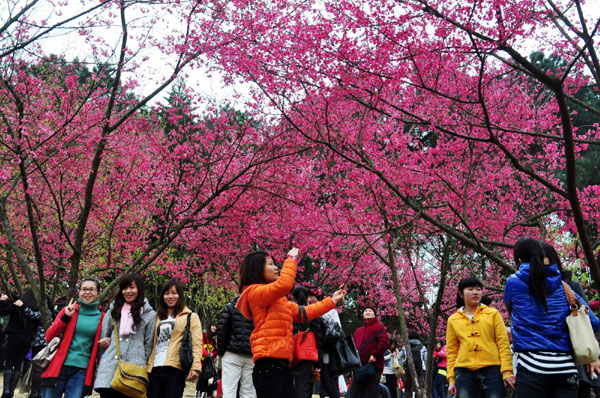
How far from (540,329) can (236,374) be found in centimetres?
332

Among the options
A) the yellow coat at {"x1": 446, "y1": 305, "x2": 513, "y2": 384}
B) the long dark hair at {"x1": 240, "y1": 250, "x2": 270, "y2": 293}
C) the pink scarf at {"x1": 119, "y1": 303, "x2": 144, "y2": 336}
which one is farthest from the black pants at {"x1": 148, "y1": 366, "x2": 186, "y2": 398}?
the yellow coat at {"x1": 446, "y1": 305, "x2": 513, "y2": 384}

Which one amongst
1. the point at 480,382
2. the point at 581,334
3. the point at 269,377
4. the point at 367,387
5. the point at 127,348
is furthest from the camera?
the point at 367,387

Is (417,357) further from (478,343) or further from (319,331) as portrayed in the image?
(478,343)

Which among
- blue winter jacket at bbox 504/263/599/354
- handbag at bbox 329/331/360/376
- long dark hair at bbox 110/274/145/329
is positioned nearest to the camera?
blue winter jacket at bbox 504/263/599/354

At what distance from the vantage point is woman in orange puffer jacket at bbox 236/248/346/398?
4352mm

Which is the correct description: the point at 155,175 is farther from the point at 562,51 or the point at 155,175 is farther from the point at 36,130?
the point at 562,51

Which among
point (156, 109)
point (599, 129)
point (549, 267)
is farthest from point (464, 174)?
point (549, 267)

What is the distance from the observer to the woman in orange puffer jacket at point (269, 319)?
14.3ft

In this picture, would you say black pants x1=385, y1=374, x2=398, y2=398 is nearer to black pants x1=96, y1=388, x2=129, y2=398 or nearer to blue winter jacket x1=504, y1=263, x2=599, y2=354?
black pants x1=96, y1=388, x2=129, y2=398

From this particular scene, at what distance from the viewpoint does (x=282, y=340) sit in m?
4.43

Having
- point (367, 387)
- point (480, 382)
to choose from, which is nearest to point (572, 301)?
point (480, 382)

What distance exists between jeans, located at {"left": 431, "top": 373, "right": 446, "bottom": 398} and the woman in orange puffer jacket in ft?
30.3

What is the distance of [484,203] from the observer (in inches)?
489

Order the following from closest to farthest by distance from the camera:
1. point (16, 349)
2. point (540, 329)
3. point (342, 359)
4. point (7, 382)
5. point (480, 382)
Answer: point (540, 329) < point (480, 382) < point (342, 359) < point (16, 349) < point (7, 382)
